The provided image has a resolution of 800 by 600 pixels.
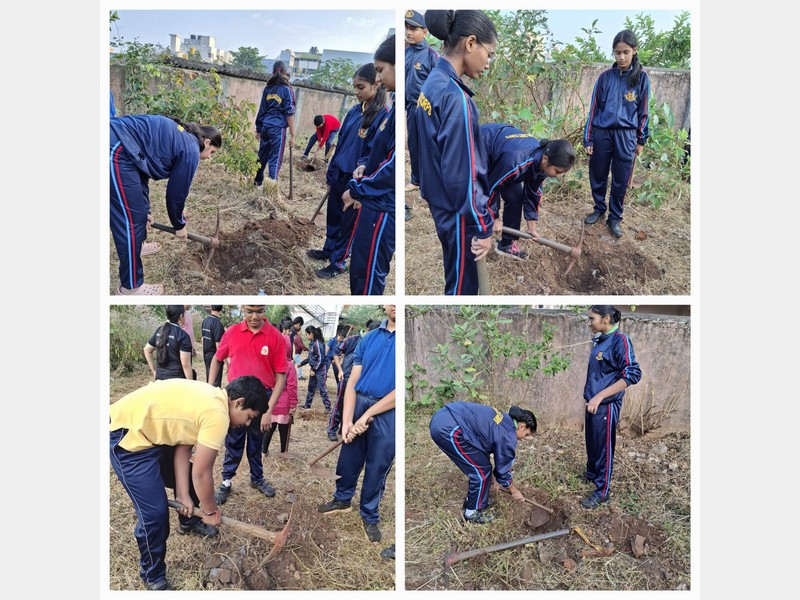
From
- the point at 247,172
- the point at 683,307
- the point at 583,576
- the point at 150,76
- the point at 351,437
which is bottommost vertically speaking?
the point at 583,576

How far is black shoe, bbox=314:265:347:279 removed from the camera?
4.13m

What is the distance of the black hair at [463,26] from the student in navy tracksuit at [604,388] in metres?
1.66

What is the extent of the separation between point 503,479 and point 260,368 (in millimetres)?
1530

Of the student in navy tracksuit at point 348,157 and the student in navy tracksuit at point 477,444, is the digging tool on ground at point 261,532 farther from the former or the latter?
the student in navy tracksuit at point 348,157

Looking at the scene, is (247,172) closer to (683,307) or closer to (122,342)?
(122,342)

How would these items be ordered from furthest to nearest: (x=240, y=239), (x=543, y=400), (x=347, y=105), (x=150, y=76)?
(x=347, y=105)
(x=543, y=400)
(x=240, y=239)
(x=150, y=76)

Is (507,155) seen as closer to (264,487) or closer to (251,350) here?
(251,350)

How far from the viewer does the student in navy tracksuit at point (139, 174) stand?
3124 mm

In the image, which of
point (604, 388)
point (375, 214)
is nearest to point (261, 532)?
point (375, 214)

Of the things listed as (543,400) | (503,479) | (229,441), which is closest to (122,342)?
(229,441)

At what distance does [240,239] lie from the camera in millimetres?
4289

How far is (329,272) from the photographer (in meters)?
4.16

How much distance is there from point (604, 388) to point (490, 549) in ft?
3.60

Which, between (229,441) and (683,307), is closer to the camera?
(229,441)
